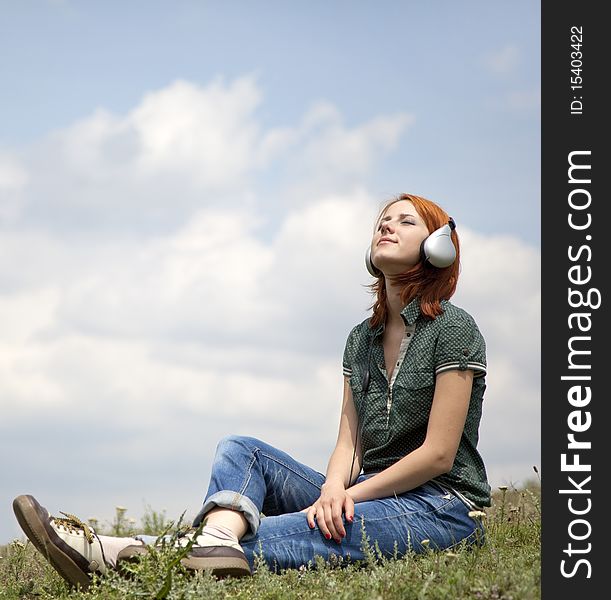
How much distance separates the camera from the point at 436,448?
5.53m

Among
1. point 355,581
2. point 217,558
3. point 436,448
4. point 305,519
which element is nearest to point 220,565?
point 217,558

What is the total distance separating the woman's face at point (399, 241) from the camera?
5922 mm

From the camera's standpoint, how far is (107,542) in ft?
17.9

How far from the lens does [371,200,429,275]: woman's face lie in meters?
5.92

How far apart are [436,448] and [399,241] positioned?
1.39 metres

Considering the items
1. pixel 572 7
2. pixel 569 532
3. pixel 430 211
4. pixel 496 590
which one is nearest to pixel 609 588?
pixel 569 532

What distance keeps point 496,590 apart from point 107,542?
7.94 ft

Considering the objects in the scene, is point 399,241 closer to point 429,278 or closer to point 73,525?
point 429,278

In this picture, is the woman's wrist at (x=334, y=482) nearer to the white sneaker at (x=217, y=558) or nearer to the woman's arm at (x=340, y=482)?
the woman's arm at (x=340, y=482)

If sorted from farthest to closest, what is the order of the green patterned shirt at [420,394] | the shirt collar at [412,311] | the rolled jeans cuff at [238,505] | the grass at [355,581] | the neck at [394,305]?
1. the neck at [394,305]
2. the shirt collar at [412,311]
3. the green patterned shirt at [420,394]
4. the rolled jeans cuff at [238,505]
5. the grass at [355,581]

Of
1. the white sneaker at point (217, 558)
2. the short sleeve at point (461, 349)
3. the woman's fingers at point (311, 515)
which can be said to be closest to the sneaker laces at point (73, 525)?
the white sneaker at point (217, 558)

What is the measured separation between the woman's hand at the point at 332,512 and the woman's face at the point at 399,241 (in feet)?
5.02

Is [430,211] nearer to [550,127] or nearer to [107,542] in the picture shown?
[550,127]

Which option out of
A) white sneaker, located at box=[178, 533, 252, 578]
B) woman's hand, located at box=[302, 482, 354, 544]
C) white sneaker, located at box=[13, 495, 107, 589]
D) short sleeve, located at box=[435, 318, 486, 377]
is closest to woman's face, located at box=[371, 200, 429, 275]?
short sleeve, located at box=[435, 318, 486, 377]
